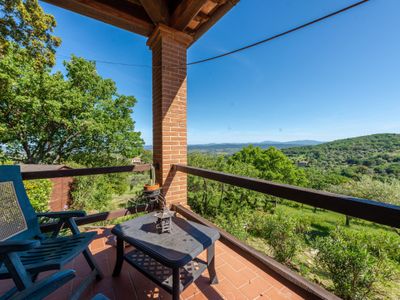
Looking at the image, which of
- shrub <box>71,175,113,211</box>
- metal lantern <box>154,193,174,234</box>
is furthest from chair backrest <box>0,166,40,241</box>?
shrub <box>71,175,113,211</box>

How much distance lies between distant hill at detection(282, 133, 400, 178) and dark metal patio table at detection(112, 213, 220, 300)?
20.5 m

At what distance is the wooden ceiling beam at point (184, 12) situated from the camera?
6.85ft

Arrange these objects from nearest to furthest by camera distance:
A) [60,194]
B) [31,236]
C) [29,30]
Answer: [31,236]
[29,30]
[60,194]

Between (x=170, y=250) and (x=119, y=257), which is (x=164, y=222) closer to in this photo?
(x=170, y=250)

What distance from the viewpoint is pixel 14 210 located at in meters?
1.61

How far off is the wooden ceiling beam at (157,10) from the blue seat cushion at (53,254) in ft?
8.32

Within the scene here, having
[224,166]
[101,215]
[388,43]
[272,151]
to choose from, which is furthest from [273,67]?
[101,215]

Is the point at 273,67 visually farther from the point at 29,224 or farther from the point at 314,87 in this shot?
the point at 29,224

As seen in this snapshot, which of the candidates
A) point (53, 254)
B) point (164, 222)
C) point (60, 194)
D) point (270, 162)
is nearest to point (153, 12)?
point (164, 222)

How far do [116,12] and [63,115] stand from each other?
393 inches

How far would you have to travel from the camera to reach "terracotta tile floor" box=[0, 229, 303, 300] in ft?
4.75

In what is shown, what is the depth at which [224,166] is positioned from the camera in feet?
41.0

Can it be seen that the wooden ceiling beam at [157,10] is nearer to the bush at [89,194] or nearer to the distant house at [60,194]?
the bush at [89,194]

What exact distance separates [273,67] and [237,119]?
1607 centimetres
